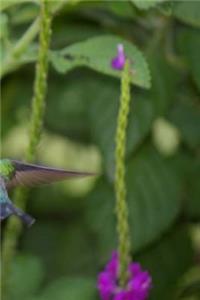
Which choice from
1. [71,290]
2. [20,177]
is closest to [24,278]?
[71,290]

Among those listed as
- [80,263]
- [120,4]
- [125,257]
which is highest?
[120,4]

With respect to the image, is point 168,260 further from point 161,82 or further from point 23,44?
point 23,44

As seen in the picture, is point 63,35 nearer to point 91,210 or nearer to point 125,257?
point 91,210

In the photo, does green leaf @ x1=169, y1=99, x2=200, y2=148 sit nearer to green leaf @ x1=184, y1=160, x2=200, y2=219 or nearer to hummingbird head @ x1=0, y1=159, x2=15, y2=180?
green leaf @ x1=184, y1=160, x2=200, y2=219

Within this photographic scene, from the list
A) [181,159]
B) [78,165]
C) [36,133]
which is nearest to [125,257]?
[36,133]

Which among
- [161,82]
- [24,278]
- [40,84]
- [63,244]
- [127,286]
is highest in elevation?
[40,84]

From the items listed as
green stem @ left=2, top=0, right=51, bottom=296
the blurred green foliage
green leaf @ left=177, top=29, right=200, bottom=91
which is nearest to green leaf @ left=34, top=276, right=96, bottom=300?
the blurred green foliage
